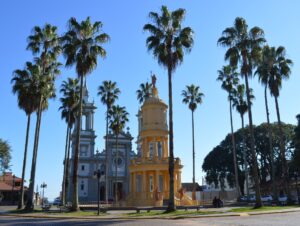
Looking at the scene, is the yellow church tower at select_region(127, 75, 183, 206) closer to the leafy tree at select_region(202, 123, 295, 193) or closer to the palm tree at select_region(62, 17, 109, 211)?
the palm tree at select_region(62, 17, 109, 211)

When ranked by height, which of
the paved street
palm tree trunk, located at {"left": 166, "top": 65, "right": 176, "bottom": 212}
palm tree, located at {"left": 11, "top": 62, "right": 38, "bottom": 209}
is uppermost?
palm tree, located at {"left": 11, "top": 62, "right": 38, "bottom": 209}

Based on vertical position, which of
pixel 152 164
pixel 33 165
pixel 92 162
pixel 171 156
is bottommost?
pixel 171 156

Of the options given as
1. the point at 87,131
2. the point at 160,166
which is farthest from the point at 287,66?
the point at 87,131

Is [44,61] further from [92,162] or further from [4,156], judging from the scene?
[92,162]

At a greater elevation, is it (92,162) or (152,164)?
(92,162)

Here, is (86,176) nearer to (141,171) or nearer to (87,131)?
(87,131)

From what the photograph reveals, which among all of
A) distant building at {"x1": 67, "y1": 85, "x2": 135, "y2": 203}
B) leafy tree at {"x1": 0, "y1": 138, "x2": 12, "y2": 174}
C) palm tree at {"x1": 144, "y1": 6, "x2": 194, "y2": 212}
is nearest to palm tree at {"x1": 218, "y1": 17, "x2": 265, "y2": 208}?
palm tree at {"x1": 144, "y1": 6, "x2": 194, "y2": 212}

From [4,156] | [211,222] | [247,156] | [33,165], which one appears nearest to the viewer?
[211,222]

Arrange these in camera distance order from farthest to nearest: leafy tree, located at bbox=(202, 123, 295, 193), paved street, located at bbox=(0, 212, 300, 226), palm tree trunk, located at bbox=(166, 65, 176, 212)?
1. leafy tree, located at bbox=(202, 123, 295, 193)
2. palm tree trunk, located at bbox=(166, 65, 176, 212)
3. paved street, located at bbox=(0, 212, 300, 226)

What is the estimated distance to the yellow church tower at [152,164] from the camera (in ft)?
132

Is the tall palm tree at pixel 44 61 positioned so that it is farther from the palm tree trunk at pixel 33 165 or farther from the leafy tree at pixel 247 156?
the leafy tree at pixel 247 156

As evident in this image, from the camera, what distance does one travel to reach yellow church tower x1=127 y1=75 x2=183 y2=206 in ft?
132

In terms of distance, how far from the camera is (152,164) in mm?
40406

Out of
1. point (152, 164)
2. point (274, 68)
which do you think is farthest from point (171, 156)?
point (274, 68)
